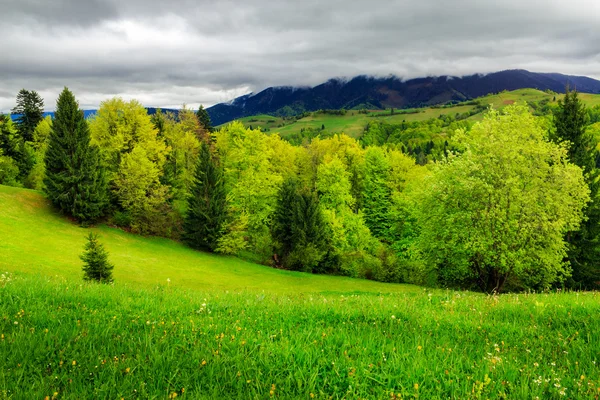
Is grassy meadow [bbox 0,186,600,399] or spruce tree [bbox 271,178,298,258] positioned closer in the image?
grassy meadow [bbox 0,186,600,399]

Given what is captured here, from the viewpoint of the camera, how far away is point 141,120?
49.6 m

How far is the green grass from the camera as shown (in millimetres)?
3730

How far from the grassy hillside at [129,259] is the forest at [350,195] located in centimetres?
280

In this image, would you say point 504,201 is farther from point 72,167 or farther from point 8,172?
point 8,172

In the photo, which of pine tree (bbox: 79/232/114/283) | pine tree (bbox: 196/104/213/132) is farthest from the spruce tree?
pine tree (bbox: 196/104/213/132)

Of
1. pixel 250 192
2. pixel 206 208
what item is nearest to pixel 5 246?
pixel 206 208

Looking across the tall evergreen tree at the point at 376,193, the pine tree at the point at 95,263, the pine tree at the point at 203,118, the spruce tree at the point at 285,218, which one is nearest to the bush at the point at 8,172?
the pine tree at the point at 203,118

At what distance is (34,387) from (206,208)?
4550 centimetres

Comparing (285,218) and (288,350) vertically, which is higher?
(288,350)

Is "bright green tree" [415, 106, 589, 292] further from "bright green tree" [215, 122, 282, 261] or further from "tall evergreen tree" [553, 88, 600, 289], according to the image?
"bright green tree" [215, 122, 282, 261]

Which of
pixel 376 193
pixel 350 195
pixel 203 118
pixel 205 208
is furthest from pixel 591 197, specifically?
pixel 203 118

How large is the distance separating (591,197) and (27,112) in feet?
343

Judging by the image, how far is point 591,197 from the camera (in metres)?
37.1

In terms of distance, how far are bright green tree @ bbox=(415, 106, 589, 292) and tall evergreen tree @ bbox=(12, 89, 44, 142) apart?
90761 mm
